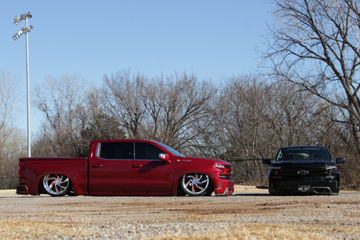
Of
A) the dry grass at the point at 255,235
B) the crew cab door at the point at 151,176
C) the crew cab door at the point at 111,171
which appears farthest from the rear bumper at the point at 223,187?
the dry grass at the point at 255,235

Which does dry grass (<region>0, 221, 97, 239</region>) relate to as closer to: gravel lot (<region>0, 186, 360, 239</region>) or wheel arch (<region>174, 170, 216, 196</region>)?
gravel lot (<region>0, 186, 360, 239</region>)

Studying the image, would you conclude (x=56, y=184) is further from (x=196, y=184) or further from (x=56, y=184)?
(x=196, y=184)

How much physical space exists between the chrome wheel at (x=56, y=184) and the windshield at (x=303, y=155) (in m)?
6.23

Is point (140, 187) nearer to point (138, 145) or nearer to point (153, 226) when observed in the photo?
point (138, 145)

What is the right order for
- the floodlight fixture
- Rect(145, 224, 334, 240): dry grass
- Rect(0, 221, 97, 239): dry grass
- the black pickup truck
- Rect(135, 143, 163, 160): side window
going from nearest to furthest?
Rect(145, 224, 334, 240): dry grass < Rect(0, 221, 97, 239): dry grass < Rect(135, 143, 163, 160): side window < the black pickup truck < the floodlight fixture

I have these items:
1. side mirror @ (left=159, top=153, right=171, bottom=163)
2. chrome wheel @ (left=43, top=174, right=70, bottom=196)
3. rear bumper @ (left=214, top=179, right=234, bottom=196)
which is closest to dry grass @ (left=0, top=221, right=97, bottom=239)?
side mirror @ (left=159, top=153, right=171, bottom=163)

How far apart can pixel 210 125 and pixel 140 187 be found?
3422 cm

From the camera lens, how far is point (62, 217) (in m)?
10.2

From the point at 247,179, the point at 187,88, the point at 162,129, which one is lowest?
the point at 247,179

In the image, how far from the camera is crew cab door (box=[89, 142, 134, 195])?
15.3 metres

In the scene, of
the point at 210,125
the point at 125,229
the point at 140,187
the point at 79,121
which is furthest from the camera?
the point at 79,121

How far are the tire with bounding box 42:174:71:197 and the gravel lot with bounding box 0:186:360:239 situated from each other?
1.35 m

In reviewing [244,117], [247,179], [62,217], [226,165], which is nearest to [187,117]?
[244,117]

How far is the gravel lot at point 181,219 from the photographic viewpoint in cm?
733
